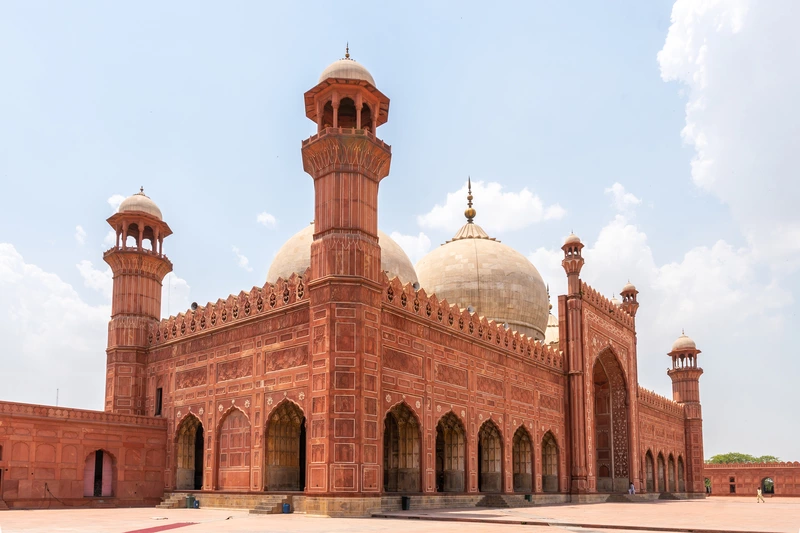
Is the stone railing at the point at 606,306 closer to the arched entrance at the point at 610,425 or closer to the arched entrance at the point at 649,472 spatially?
the arched entrance at the point at 610,425

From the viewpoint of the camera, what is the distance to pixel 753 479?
57.1 metres

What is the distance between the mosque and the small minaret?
6791 millimetres

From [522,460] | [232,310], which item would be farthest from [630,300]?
[232,310]

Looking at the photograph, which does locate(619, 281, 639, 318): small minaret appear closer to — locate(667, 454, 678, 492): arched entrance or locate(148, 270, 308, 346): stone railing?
locate(667, 454, 678, 492): arched entrance

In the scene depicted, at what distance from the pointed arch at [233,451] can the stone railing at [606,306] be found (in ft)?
54.5

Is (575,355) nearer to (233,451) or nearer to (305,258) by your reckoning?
(305,258)

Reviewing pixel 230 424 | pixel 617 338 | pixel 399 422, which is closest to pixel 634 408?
pixel 617 338

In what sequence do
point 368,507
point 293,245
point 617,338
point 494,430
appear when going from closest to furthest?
point 368,507, point 494,430, point 293,245, point 617,338

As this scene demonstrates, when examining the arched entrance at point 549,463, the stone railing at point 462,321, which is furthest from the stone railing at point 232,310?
the arched entrance at point 549,463

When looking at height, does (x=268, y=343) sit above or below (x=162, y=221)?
below

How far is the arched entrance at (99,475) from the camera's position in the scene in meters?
23.7

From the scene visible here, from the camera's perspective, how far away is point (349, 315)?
19.4 metres

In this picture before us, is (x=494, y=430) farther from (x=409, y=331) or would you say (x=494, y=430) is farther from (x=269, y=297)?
(x=269, y=297)

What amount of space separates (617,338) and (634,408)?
11.8ft
